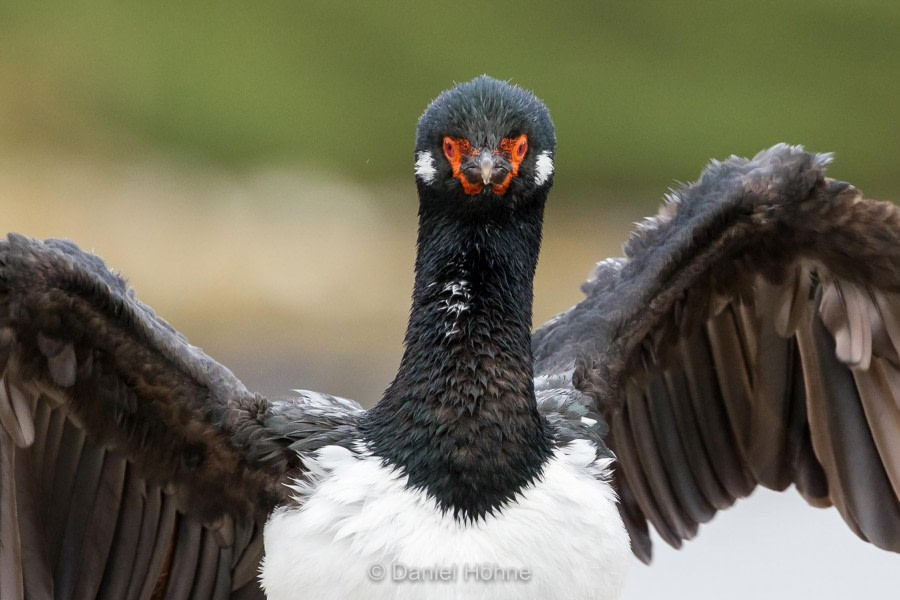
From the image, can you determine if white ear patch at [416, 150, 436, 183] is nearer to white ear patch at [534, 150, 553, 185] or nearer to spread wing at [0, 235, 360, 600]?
white ear patch at [534, 150, 553, 185]

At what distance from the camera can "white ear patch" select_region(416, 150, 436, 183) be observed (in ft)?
13.3

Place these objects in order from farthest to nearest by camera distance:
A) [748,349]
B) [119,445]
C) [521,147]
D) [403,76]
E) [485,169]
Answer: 1. [403,76]
2. [748,349]
3. [119,445]
4. [521,147]
5. [485,169]

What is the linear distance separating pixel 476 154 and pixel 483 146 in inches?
1.2

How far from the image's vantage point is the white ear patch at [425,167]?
13.3 feet

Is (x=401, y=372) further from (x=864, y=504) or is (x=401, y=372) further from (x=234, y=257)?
(x=234, y=257)

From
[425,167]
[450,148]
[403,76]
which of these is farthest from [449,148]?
[403,76]

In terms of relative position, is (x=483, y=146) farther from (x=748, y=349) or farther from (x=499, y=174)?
(x=748, y=349)

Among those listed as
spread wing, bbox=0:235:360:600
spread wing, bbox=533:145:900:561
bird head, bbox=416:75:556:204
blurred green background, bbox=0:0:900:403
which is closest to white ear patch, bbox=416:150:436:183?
bird head, bbox=416:75:556:204

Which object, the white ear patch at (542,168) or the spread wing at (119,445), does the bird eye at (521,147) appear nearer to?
the white ear patch at (542,168)

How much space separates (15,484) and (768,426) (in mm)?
2547

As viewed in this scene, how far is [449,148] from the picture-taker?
13.1 ft

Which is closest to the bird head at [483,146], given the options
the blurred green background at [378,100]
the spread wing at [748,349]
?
the spread wing at [748,349]

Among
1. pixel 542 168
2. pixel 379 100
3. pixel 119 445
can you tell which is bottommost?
pixel 119 445

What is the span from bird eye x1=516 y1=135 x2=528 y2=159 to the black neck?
0.15m
